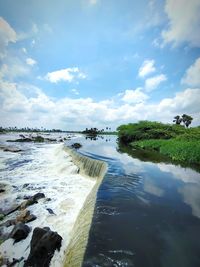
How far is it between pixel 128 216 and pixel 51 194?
6.14m

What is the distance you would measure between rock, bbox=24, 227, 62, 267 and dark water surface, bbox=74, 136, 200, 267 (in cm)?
134

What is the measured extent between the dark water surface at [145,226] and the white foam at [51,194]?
156cm

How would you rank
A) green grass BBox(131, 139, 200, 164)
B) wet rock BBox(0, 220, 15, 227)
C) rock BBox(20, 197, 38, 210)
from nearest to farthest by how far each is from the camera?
1. wet rock BBox(0, 220, 15, 227)
2. rock BBox(20, 197, 38, 210)
3. green grass BBox(131, 139, 200, 164)

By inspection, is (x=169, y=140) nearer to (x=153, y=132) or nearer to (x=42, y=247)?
(x=153, y=132)

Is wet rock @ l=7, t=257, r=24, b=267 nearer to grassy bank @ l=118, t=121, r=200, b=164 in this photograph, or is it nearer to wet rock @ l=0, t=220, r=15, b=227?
wet rock @ l=0, t=220, r=15, b=227

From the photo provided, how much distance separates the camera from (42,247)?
5539mm

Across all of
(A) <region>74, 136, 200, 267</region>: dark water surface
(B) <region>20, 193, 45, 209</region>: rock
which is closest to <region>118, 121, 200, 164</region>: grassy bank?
(A) <region>74, 136, 200, 267</region>: dark water surface

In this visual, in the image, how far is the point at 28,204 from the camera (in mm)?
9680

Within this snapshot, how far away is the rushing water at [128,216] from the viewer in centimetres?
504

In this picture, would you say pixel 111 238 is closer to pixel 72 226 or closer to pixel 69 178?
pixel 72 226

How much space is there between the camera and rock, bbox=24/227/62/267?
5.38 meters

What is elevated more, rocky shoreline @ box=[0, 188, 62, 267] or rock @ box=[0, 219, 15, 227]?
rocky shoreline @ box=[0, 188, 62, 267]

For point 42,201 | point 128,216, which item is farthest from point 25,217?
point 128,216

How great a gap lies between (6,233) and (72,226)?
2.63m
